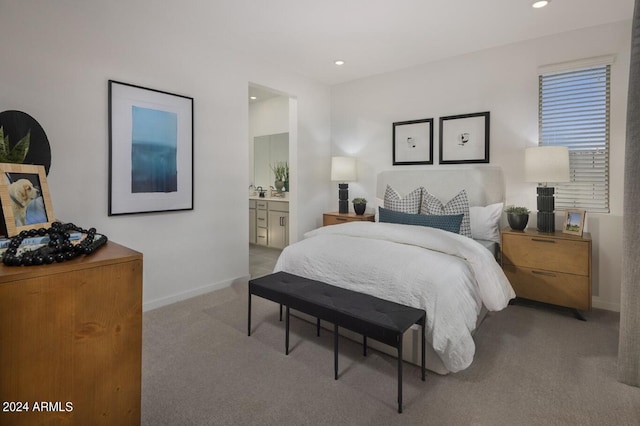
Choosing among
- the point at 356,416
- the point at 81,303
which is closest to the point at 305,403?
the point at 356,416

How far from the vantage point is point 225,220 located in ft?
12.2

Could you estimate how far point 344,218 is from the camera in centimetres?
447

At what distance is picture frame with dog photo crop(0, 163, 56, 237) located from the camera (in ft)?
4.08

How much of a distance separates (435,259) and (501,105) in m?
2.30

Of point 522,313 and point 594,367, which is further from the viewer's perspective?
point 522,313

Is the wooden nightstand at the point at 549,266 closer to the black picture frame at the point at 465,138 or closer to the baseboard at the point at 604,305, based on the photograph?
the baseboard at the point at 604,305

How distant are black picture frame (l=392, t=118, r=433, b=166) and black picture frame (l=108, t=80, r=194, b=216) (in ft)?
8.40

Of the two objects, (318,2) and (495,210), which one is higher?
(318,2)

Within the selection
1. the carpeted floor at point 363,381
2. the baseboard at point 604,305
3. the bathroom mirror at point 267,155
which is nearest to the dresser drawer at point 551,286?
the carpeted floor at point 363,381

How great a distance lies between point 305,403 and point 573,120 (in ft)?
11.5

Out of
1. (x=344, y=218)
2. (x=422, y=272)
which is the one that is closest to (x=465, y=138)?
(x=344, y=218)

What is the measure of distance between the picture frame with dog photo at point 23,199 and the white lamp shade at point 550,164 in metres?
3.61

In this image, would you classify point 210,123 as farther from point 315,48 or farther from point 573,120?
point 573,120

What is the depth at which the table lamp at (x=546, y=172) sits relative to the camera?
119 inches
